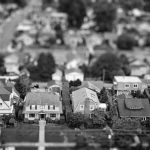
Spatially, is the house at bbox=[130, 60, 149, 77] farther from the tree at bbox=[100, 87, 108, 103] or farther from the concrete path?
the concrete path

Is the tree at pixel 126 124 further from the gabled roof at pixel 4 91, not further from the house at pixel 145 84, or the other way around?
the gabled roof at pixel 4 91

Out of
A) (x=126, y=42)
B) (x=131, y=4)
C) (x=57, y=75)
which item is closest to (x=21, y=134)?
(x=57, y=75)

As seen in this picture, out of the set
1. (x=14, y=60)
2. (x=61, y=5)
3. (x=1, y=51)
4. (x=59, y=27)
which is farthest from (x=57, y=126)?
(x=61, y=5)

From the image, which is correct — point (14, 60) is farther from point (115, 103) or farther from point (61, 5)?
point (61, 5)

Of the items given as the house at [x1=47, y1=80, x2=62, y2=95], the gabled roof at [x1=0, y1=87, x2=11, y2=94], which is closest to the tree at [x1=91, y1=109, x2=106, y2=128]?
the house at [x1=47, y1=80, x2=62, y2=95]

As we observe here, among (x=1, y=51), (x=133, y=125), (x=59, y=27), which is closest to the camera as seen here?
(x=133, y=125)

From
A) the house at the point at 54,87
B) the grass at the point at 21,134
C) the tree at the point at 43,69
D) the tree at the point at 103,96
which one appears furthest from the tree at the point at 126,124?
the tree at the point at 43,69
